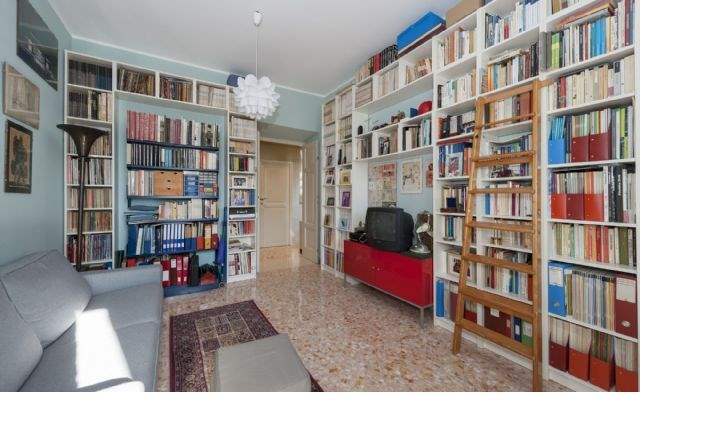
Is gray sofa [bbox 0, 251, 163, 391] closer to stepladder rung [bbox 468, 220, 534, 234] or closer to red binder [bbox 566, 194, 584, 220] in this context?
stepladder rung [bbox 468, 220, 534, 234]

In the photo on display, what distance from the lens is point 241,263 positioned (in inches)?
145

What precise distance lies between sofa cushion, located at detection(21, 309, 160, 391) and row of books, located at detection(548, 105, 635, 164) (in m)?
2.30

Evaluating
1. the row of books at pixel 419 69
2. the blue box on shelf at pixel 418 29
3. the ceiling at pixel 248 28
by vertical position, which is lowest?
the row of books at pixel 419 69

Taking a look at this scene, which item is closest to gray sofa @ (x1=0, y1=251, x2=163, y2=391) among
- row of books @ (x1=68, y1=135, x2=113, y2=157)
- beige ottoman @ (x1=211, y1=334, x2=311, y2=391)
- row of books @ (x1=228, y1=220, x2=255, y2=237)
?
beige ottoman @ (x1=211, y1=334, x2=311, y2=391)

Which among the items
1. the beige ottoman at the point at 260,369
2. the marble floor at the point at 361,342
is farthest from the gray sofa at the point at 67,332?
the marble floor at the point at 361,342

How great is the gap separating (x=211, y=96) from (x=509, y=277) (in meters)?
3.87

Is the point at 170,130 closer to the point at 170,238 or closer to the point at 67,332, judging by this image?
the point at 170,238

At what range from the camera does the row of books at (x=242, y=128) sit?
11.7 feet

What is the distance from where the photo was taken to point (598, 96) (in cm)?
147

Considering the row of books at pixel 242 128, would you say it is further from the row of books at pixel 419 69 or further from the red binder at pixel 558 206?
the red binder at pixel 558 206

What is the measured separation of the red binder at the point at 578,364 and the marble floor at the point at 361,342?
151 millimetres

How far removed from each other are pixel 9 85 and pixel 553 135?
11.1 ft
